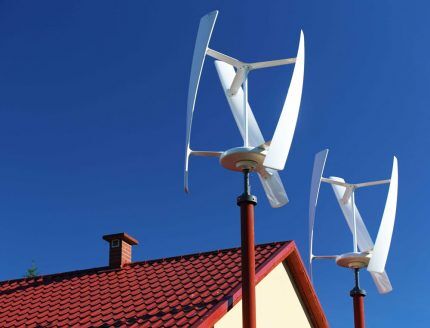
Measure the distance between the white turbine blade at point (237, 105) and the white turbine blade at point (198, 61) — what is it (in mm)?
1574

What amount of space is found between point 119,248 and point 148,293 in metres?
2.81

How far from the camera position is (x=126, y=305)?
40.9ft

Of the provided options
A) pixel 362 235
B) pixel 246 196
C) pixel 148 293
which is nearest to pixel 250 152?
pixel 246 196

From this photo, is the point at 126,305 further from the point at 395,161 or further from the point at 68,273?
the point at 395,161

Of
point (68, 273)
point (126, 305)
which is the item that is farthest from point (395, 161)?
point (68, 273)

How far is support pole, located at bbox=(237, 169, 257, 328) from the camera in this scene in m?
8.22

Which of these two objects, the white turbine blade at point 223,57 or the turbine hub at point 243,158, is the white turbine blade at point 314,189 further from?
the turbine hub at point 243,158

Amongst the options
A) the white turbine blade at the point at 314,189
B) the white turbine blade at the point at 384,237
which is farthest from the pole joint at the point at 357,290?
the white turbine blade at the point at 384,237

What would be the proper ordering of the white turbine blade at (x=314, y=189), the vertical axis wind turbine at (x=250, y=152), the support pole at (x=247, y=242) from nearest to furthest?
the vertical axis wind turbine at (x=250, y=152) < the support pole at (x=247, y=242) < the white turbine blade at (x=314, y=189)

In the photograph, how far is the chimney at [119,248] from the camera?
603 inches

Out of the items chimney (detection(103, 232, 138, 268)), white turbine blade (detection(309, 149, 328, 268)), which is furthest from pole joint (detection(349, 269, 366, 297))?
chimney (detection(103, 232, 138, 268))

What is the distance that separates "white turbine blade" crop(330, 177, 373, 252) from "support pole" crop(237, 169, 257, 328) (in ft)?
13.7

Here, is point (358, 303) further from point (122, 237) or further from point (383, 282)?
point (122, 237)

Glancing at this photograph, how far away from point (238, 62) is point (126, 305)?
18.4 ft
